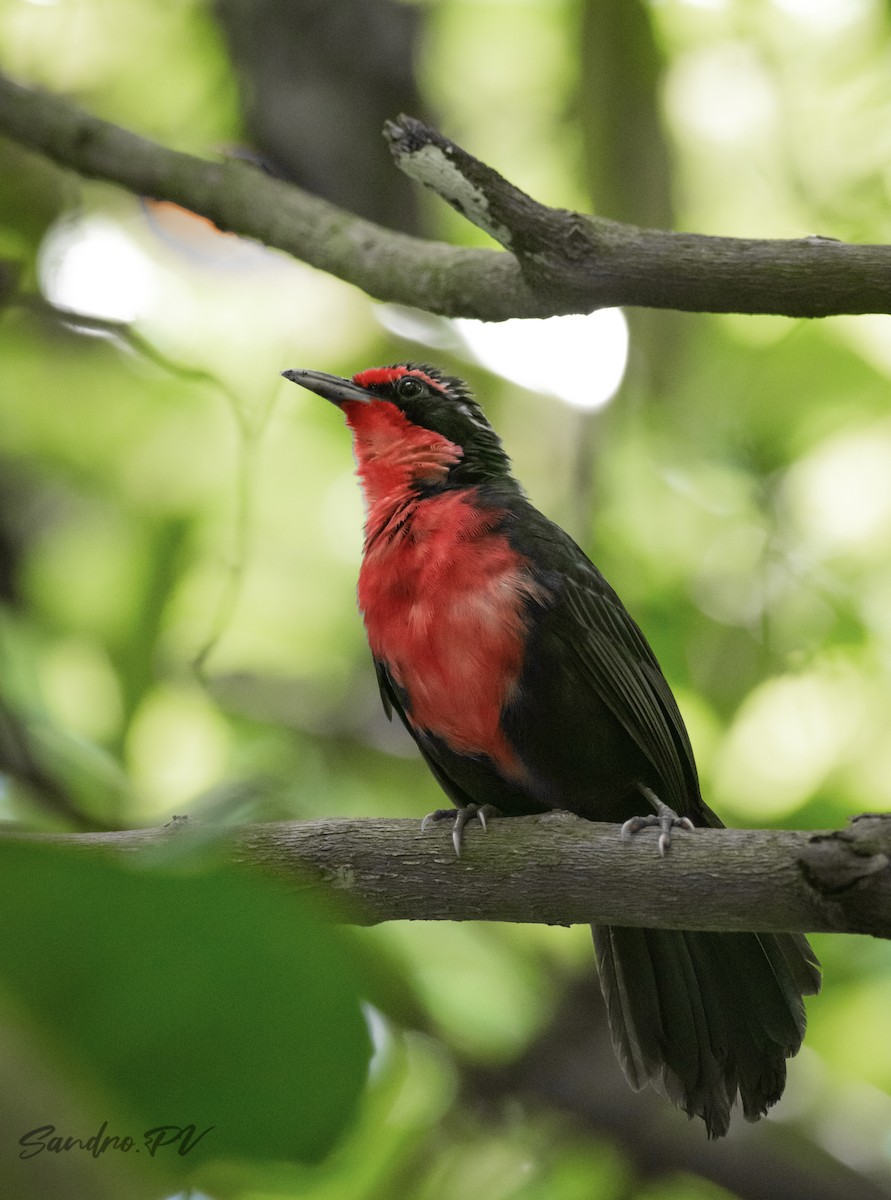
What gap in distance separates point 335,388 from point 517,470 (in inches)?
62.7

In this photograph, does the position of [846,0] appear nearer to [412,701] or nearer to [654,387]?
[654,387]

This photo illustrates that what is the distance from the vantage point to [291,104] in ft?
18.2

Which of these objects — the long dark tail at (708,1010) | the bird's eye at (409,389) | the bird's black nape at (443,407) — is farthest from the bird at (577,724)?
the bird's eye at (409,389)

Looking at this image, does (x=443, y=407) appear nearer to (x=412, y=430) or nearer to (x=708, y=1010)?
(x=412, y=430)

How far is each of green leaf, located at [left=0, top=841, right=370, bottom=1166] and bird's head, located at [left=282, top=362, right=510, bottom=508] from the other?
3.02 metres

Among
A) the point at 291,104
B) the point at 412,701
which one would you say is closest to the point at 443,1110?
the point at 412,701

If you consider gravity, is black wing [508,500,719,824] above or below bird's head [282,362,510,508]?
below

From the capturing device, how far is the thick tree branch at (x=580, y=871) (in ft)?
7.60

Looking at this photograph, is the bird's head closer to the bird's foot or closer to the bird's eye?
the bird's eye

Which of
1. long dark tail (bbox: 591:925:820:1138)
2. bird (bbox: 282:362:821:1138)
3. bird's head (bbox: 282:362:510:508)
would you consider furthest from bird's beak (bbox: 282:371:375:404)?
long dark tail (bbox: 591:925:820:1138)

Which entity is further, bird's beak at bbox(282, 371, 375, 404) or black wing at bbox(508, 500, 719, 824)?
bird's beak at bbox(282, 371, 375, 404)

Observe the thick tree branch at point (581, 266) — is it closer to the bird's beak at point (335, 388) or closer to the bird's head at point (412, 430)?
the bird's head at point (412, 430)

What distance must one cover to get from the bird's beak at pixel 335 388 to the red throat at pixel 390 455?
0.9 inches

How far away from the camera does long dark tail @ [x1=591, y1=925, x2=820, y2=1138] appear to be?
337 centimetres
